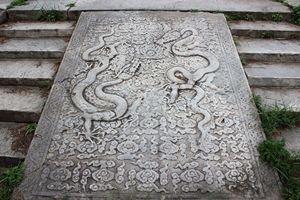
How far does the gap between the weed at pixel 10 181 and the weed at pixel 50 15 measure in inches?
100

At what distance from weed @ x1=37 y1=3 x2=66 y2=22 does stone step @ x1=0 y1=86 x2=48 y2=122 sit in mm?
1470

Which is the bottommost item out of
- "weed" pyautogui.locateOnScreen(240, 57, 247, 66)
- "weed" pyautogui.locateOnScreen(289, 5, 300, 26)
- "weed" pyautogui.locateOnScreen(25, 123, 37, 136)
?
"weed" pyautogui.locateOnScreen(25, 123, 37, 136)

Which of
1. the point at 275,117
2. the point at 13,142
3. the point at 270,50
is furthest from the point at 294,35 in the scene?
the point at 13,142

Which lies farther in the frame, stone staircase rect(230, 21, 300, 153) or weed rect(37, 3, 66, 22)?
weed rect(37, 3, 66, 22)

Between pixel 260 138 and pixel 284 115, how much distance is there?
41cm

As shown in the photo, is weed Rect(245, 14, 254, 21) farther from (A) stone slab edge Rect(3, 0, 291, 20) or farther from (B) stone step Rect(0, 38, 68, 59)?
(B) stone step Rect(0, 38, 68, 59)

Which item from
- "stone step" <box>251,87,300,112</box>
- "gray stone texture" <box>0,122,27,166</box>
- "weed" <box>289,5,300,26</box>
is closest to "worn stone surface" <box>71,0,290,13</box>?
"weed" <box>289,5,300,26</box>

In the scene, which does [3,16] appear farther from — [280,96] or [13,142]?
[280,96]

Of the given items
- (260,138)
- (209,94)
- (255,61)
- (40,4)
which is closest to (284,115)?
(260,138)

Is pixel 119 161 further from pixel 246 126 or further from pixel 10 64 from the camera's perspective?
pixel 10 64

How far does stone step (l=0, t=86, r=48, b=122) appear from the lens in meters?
2.74

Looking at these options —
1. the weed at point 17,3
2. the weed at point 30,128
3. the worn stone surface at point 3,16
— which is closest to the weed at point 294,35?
the weed at point 30,128

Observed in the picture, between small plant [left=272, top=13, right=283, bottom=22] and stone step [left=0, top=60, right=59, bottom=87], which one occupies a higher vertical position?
small plant [left=272, top=13, right=283, bottom=22]

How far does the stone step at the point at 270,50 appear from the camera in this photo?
11.1 feet
